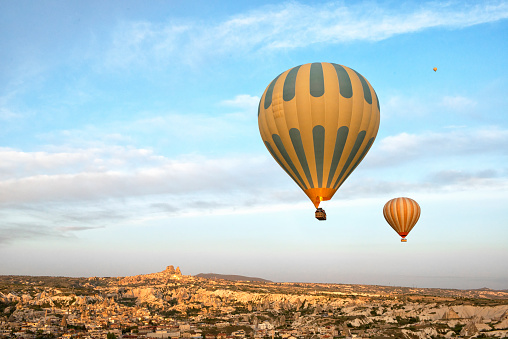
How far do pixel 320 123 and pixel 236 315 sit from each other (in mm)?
79245

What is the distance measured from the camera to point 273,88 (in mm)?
31547

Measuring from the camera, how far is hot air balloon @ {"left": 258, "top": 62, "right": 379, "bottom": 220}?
29.8m

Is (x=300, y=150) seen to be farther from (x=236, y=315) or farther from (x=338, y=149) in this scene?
(x=236, y=315)

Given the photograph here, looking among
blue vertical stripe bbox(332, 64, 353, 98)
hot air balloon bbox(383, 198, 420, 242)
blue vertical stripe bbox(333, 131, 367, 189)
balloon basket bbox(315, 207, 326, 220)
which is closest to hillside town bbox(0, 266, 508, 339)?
hot air balloon bbox(383, 198, 420, 242)

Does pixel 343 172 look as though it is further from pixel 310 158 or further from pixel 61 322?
pixel 61 322

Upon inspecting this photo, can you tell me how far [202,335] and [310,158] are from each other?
5277 cm

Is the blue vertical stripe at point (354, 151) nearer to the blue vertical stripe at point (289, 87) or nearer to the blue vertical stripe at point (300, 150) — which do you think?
the blue vertical stripe at point (300, 150)

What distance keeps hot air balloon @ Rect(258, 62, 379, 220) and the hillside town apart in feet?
106

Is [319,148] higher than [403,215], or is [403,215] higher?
[319,148]

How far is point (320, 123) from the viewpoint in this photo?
29781 millimetres

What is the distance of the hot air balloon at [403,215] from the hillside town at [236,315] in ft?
42.4

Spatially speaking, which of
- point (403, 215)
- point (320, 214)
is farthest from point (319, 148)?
point (403, 215)

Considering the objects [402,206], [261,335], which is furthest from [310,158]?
[261,335]

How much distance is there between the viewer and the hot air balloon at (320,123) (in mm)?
29828
